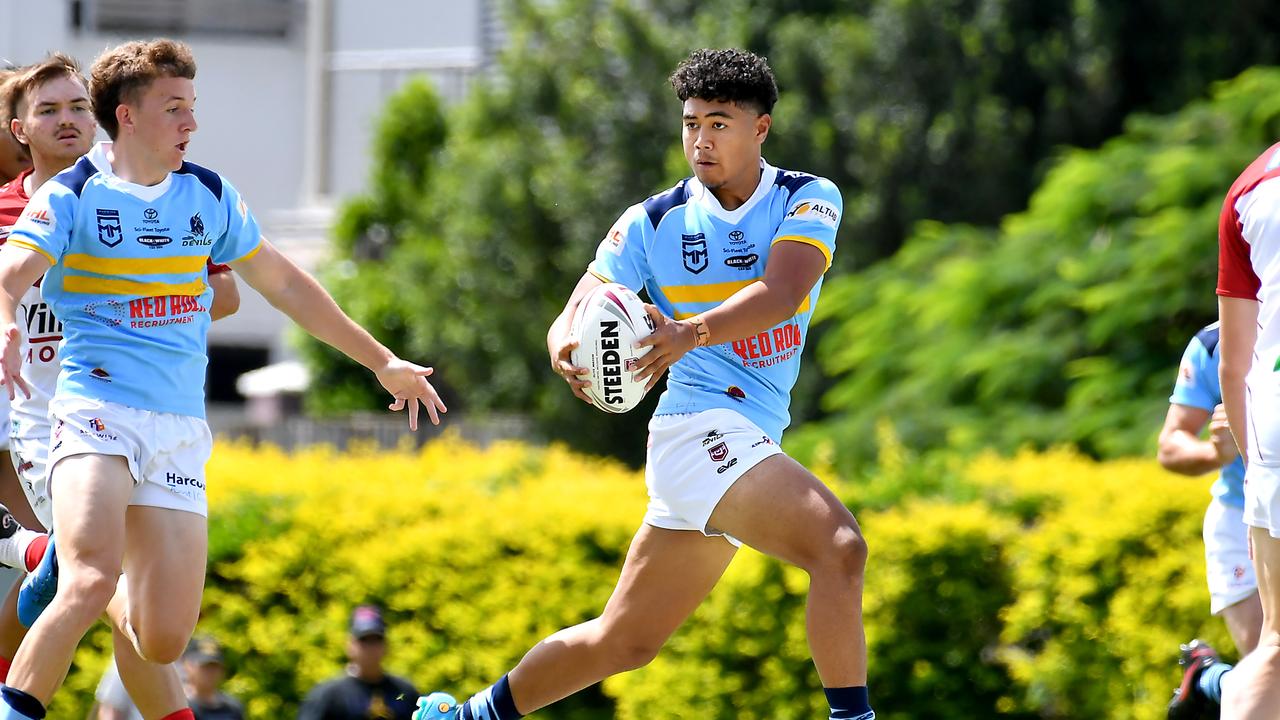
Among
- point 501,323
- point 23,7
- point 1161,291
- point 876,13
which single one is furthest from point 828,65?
point 23,7

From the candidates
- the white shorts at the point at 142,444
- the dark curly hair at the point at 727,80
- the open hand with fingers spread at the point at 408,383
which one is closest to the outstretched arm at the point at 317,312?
the open hand with fingers spread at the point at 408,383

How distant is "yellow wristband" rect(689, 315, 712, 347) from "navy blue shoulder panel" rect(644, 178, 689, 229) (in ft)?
1.74

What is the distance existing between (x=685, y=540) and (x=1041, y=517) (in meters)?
3.71

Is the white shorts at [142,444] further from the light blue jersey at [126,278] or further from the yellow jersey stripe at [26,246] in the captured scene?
the yellow jersey stripe at [26,246]

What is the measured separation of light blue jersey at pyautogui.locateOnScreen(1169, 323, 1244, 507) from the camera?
6.31 meters

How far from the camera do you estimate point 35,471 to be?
18.3ft

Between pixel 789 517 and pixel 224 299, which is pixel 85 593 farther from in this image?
pixel 789 517

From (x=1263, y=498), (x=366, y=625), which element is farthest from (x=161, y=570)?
(x=1263, y=498)

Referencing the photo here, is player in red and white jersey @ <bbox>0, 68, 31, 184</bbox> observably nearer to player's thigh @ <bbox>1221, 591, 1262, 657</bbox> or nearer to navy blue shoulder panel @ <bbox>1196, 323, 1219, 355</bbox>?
navy blue shoulder panel @ <bbox>1196, 323, 1219, 355</bbox>

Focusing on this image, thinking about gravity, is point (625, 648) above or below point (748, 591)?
above

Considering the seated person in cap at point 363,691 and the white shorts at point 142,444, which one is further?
the seated person in cap at point 363,691

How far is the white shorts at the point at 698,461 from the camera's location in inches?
206

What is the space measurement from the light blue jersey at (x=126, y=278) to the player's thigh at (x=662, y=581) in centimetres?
144

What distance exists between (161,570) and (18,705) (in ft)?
1.75
